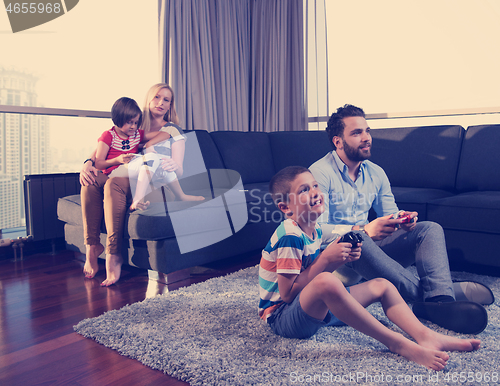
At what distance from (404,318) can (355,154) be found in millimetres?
705

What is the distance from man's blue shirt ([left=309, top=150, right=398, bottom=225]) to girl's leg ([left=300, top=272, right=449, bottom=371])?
476 mm

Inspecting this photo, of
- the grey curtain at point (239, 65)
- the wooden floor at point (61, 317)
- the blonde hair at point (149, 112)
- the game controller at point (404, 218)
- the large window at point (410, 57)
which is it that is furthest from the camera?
the grey curtain at point (239, 65)

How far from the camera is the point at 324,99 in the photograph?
4.20 m

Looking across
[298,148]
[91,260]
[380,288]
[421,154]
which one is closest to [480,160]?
[421,154]

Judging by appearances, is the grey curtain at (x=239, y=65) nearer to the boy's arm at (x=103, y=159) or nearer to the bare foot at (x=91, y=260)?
the boy's arm at (x=103, y=159)

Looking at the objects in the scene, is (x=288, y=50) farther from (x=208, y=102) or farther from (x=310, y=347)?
(x=310, y=347)

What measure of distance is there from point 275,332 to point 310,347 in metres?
0.14

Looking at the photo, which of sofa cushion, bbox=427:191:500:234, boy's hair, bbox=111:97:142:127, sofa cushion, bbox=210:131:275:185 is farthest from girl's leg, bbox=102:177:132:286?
sofa cushion, bbox=427:191:500:234

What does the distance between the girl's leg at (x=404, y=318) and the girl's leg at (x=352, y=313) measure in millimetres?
58

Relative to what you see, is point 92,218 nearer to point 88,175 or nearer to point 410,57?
point 88,175

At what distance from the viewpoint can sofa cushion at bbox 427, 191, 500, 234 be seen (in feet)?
6.66

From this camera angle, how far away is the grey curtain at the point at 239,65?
3725 mm

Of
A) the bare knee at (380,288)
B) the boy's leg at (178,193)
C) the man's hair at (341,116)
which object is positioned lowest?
the bare knee at (380,288)

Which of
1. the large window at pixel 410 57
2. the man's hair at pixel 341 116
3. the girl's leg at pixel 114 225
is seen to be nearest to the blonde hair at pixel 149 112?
the girl's leg at pixel 114 225
